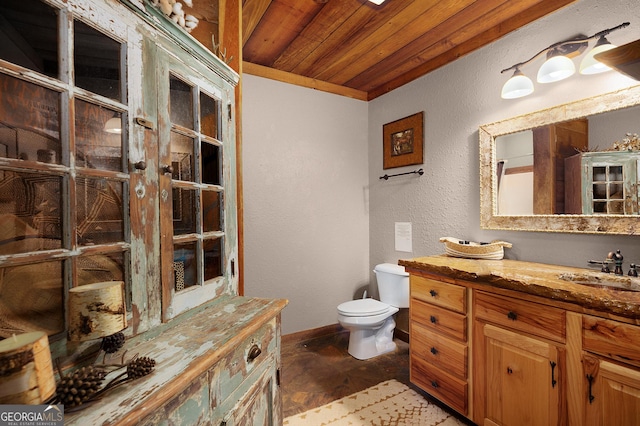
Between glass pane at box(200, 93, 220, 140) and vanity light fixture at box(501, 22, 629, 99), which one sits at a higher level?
vanity light fixture at box(501, 22, 629, 99)

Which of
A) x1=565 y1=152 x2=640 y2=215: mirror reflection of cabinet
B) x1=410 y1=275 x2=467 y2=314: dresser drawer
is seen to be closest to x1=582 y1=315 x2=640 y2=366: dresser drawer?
x1=410 y1=275 x2=467 y2=314: dresser drawer

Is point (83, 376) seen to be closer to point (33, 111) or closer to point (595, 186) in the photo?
point (33, 111)

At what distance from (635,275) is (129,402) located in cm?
212

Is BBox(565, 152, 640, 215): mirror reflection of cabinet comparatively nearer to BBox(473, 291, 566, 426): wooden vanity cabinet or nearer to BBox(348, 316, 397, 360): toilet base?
BBox(473, 291, 566, 426): wooden vanity cabinet

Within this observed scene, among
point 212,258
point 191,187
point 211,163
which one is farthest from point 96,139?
point 212,258

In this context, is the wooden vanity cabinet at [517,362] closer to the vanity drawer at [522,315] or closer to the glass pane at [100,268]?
the vanity drawer at [522,315]

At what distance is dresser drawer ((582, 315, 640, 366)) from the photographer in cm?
106

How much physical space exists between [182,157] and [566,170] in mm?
2094

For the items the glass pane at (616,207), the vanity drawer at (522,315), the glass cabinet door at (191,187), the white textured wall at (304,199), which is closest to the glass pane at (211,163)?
the glass cabinet door at (191,187)

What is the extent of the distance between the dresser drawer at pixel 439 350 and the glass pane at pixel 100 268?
1.71 m

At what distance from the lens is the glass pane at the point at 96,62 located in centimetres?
68

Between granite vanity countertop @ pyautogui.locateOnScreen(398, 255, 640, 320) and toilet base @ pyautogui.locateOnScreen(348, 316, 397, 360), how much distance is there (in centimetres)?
84

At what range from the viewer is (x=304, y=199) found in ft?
9.04

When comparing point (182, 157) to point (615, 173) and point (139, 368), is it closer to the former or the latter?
point (139, 368)
